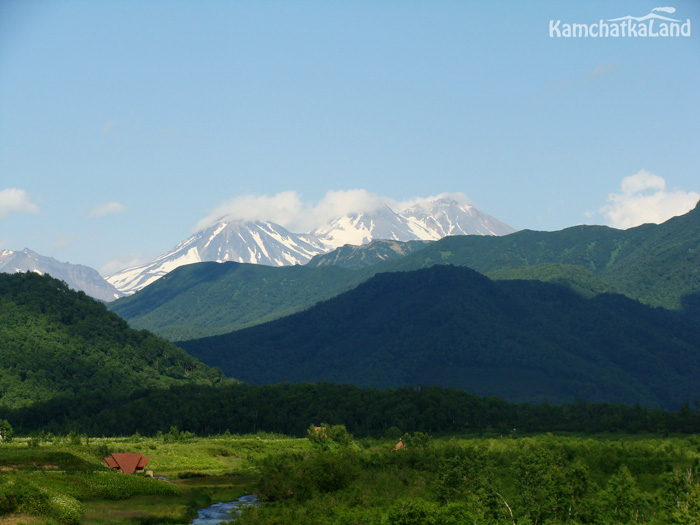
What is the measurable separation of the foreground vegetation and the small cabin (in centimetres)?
287

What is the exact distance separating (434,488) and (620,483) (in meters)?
30.8

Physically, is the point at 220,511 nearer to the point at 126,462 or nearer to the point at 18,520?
the point at 18,520

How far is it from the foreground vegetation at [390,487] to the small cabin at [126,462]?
9.43ft

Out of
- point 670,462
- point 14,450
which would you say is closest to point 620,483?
point 670,462

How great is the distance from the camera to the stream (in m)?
134

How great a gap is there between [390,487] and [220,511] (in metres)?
30.7

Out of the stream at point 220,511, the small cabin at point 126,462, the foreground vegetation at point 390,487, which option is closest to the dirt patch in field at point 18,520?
the foreground vegetation at point 390,487

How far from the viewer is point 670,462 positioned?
17650 cm

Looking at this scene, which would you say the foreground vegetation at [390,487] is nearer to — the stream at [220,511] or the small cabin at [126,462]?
the stream at [220,511]

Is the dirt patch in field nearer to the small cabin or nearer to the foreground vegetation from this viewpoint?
the foreground vegetation

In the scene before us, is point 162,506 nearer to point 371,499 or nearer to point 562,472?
point 371,499

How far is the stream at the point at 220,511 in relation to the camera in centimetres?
13375

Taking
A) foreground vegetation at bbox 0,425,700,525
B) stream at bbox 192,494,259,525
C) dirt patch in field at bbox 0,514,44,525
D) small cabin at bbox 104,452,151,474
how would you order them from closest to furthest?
1. dirt patch in field at bbox 0,514,44,525
2. foreground vegetation at bbox 0,425,700,525
3. stream at bbox 192,494,259,525
4. small cabin at bbox 104,452,151,474

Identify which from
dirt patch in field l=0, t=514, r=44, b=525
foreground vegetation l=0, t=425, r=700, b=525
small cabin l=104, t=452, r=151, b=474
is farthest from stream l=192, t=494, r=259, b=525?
small cabin l=104, t=452, r=151, b=474
